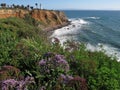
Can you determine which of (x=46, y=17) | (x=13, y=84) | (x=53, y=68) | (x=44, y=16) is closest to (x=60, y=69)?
(x=53, y=68)

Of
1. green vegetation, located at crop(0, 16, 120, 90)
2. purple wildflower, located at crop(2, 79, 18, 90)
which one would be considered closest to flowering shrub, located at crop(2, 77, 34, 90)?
purple wildflower, located at crop(2, 79, 18, 90)

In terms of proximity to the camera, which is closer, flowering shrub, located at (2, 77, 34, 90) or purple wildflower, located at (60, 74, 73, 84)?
flowering shrub, located at (2, 77, 34, 90)

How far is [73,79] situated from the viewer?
912cm

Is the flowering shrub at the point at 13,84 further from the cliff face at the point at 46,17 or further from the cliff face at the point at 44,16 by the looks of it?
the cliff face at the point at 46,17

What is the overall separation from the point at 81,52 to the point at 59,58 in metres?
2.33

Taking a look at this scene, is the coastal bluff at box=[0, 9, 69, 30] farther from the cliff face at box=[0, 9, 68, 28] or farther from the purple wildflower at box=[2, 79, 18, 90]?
the purple wildflower at box=[2, 79, 18, 90]

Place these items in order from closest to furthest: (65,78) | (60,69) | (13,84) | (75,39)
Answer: (13,84) < (65,78) < (60,69) < (75,39)

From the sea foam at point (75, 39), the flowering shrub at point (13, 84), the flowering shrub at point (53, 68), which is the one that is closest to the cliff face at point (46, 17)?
the sea foam at point (75, 39)

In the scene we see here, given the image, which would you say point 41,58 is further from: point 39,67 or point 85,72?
point 85,72

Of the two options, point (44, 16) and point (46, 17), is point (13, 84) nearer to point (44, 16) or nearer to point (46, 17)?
point (46, 17)

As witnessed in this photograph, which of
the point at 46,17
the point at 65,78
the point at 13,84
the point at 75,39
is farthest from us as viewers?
the point at 46,17

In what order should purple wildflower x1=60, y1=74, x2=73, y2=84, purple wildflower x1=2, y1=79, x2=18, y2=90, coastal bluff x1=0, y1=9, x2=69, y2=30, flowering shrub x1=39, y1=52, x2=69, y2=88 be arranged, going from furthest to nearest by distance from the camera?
coastal bluff x1=0, y1=9, x2=69, y2=30 < flowering shrub x1=39, y1=52, x2=69, y2=88 < purple wildflower x1=60, y1=74, x2=73, y2=84 < purple wildflower x1=2, y1=79, x2=18, y2=90

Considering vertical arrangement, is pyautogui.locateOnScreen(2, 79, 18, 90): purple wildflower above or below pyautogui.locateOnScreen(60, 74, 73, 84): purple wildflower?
above

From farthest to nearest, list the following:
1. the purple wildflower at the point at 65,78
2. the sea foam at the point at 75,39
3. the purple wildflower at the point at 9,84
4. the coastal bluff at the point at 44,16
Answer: the coastal bluff at the point at 44,16 → the sea foam at the point at 75,39 → the purple wildflower at the point at 65,78 → the purple wildflower at the point at 9,84
